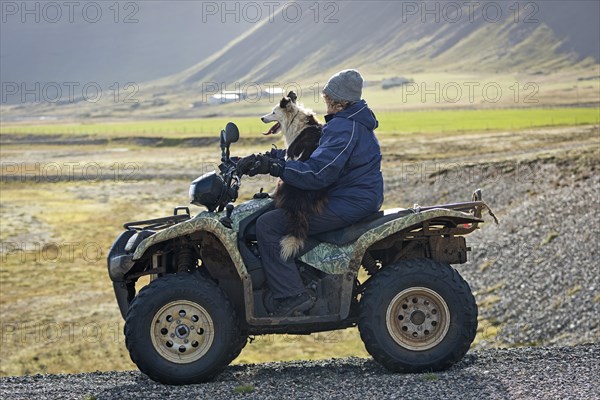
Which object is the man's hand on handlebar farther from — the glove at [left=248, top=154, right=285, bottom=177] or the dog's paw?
the dog's paw

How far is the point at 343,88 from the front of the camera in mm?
8953

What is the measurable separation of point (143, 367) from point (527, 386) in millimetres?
3502

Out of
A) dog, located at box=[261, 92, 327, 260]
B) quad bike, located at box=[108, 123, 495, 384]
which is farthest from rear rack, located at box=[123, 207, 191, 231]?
dog, located at box=[261, 92, 327, 260]

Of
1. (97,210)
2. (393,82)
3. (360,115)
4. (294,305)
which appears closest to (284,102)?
(360,115)

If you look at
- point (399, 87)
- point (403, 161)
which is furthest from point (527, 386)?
point (399, 87)

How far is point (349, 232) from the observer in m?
8.97

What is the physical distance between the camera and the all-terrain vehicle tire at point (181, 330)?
8.77 meters

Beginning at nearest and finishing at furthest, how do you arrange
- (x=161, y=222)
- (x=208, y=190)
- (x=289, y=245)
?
(x=289, y=245)
(x=208, y=190)
(x=161, y=222)

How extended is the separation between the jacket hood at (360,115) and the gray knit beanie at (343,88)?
0.08 metres

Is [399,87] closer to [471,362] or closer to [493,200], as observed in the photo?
[493,200]

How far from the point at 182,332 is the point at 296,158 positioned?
2.05 m

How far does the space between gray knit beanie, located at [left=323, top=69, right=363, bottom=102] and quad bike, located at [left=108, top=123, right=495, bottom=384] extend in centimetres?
110

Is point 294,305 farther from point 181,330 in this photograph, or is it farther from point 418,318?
point 418,318

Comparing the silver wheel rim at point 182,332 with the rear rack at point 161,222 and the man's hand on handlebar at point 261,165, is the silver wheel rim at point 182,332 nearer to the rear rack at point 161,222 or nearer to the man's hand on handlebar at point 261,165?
the rear rack at point 161,222
